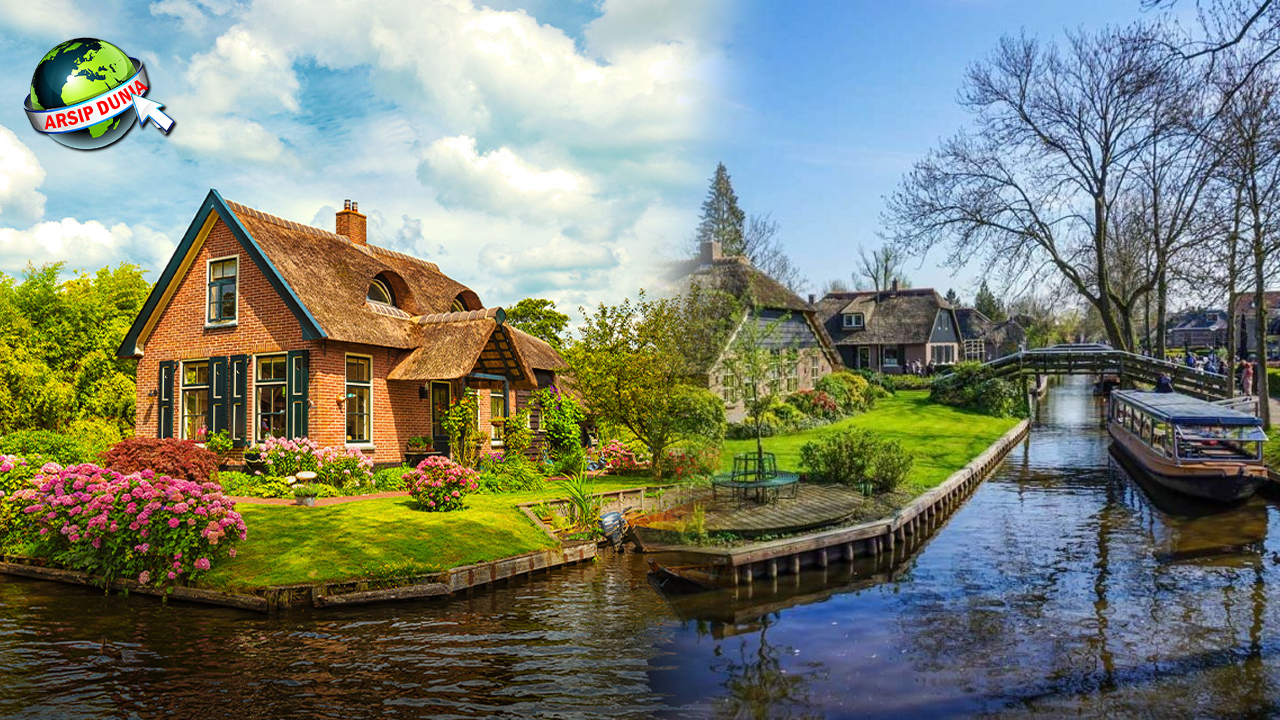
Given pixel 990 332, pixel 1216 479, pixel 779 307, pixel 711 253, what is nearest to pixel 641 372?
pixel 1216 479

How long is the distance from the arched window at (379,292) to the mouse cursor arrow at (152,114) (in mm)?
7807

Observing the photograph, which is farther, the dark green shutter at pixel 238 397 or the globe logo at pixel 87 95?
the dark green shutter at pixel 238 397

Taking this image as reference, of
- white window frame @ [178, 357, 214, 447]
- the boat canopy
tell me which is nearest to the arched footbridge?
the boat canopy

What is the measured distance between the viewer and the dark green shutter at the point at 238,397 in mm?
19641

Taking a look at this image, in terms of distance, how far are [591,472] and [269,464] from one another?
810 centimetres

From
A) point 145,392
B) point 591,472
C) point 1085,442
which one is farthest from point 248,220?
point 1085,442

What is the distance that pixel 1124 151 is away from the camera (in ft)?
106

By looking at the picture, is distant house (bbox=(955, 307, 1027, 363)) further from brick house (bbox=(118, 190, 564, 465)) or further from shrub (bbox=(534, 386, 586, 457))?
brick house (bbox=(118, 190, 564, 465))

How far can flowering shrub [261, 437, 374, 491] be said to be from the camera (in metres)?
18.1

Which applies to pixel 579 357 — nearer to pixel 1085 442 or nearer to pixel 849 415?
pixel 849 415

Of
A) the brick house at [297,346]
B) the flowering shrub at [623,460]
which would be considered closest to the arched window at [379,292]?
the brick house at [297,346]

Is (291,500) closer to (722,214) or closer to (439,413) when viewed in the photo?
(439,413)

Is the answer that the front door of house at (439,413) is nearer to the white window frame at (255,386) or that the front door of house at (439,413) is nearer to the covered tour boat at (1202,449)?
the white window frame at (255,386)

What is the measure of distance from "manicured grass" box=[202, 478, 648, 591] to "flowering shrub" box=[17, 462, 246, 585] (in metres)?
0.46
